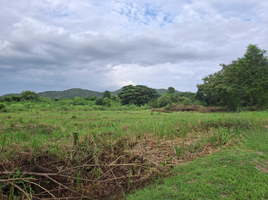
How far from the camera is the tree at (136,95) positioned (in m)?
34.8

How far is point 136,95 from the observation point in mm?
35469

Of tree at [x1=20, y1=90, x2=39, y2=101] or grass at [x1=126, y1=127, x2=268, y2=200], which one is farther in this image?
tree at [x1=20, y1=90, x2=39, y2=101]

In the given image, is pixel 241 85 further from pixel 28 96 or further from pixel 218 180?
pixel 28 96

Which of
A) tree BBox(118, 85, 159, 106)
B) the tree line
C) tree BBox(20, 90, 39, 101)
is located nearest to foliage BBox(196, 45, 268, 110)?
the tree line

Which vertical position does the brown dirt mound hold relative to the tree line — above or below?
below

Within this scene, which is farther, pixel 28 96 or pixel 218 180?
pixel 28 96

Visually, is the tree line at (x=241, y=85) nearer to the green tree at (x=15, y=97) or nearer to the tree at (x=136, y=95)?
the green tree at (x=15, y=97)

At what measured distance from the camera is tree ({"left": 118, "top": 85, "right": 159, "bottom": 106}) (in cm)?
3484

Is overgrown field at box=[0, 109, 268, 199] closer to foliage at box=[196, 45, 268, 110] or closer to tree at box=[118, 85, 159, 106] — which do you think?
foliage at box=[196, 45, 268, 110]

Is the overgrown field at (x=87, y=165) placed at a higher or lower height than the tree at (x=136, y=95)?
lower

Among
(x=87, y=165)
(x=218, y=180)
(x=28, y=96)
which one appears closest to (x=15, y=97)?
(x=28, y=96)

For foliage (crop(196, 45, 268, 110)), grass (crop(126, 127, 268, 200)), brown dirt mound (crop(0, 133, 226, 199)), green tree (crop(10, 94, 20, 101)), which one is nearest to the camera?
grass (crop(126, 127, 268, 200))

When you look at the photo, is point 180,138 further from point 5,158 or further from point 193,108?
point 193,108

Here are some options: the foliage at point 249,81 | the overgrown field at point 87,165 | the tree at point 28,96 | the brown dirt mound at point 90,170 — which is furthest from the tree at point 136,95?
the brown dirt mound at point 90,170
